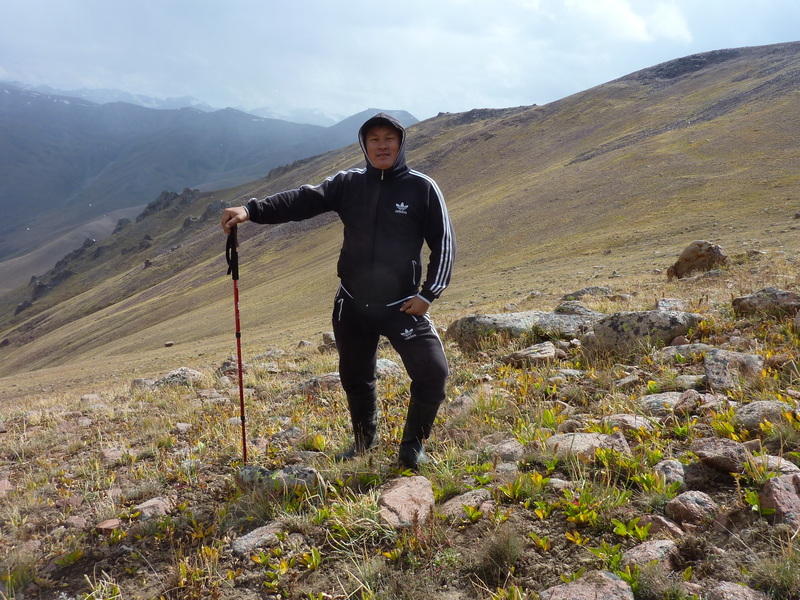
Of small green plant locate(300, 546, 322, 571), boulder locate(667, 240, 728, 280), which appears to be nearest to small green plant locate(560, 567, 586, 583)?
small green plant locate(300, 546, 322, 571)

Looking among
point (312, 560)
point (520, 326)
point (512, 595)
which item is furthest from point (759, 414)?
point (520, 326)

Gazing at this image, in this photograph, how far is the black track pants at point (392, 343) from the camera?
363 cm

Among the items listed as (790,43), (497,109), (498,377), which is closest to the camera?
(498,377)

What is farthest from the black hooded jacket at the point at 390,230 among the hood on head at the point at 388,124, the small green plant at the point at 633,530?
the small green plant at the point at 633,530

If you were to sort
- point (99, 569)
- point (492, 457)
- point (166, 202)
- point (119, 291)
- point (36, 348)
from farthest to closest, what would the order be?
point (166, 202) → point (119, 291) → point (36, 348) → point (492, 457) → point (99, 569)

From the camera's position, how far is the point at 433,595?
2301mm

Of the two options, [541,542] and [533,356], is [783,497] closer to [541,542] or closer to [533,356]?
[541,542]

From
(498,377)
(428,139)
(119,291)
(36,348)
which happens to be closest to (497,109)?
(428,139)

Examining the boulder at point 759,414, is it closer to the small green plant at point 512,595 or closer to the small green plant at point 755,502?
the small green plant at point 755,502

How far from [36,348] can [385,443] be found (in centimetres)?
6547

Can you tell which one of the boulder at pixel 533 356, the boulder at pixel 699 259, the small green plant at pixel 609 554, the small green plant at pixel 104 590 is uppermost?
the small green plant at pixel 609 554

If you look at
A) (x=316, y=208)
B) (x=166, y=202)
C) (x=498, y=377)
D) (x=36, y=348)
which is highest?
(x=166, y=202)

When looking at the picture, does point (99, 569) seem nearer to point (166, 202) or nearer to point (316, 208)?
point (316, 208)

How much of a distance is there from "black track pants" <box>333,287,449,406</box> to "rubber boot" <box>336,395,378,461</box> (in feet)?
0.17
